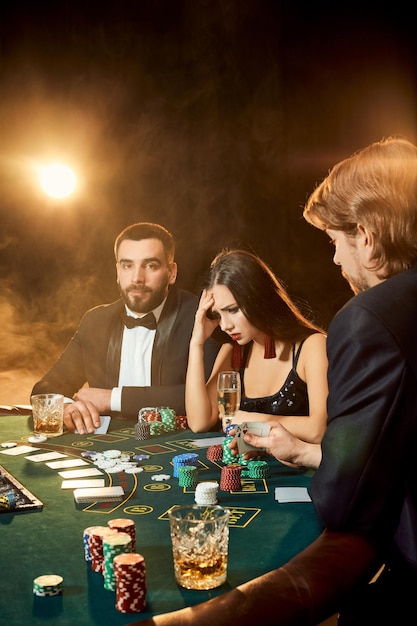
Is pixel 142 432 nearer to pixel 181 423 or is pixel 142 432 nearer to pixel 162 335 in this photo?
pixel 181 423

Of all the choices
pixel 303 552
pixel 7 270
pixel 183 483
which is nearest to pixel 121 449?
pixel 183 483

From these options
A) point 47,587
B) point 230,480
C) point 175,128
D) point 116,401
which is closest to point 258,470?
point 230,480

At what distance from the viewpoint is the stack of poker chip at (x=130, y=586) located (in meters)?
1.24

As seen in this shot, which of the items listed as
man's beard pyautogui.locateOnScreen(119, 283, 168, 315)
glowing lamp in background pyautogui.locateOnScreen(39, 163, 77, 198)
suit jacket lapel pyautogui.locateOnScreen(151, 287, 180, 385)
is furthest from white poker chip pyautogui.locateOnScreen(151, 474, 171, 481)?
glowing lamp in background pyautogui.locateOnScreen(39, 163, 77, 198)

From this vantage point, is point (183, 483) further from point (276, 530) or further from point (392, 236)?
point (392, 236)

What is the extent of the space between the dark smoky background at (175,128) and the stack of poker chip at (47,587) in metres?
4.88

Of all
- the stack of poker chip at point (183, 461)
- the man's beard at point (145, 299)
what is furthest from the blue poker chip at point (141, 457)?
the man's beard at point (145, 299)

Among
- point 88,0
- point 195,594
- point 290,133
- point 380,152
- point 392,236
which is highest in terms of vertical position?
point 88,0

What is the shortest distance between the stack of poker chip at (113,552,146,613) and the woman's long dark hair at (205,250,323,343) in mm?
1937

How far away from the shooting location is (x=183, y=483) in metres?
2.03

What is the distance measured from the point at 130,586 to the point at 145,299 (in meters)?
3.17

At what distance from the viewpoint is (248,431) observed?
2.27m

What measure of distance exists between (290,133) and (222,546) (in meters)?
5.29

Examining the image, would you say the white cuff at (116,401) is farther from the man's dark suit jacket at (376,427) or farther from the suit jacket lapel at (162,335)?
the man's dark suit jacket at (376,427)
